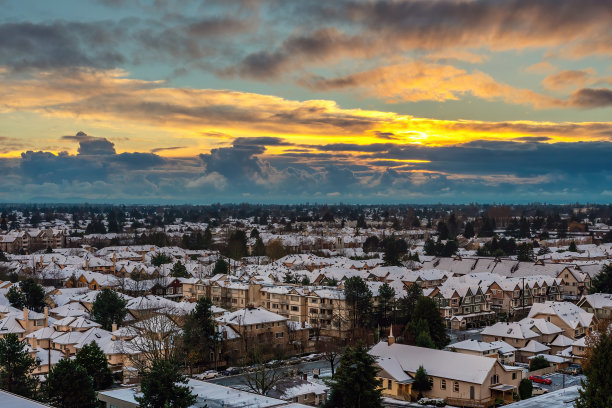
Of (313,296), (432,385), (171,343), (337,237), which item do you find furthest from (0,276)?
(337,237)

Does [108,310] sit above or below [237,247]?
below

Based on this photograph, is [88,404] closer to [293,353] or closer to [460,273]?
[293,353]

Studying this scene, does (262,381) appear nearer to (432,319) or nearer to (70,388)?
(70,388)

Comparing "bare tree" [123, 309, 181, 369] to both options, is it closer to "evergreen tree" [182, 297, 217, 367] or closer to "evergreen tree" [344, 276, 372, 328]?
"evergreen tree" [182, 297, 217, 367]

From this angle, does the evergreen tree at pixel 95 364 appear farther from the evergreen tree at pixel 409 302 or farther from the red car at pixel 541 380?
the evergreen tree at pixel 409 302

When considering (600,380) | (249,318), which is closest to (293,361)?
(249,318)

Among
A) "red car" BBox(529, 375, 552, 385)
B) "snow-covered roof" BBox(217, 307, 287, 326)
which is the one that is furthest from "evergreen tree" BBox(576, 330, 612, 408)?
"snow-covered roof" BBox(217, 307, 287, 326)

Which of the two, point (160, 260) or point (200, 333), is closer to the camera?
point (200, 333)
